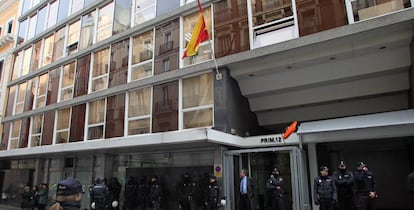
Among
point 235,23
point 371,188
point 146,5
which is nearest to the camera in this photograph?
point 371,188

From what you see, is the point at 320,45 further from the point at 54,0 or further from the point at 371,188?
the point at 54,0

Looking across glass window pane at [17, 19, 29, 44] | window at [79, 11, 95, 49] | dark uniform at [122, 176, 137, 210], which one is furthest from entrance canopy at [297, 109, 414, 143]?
glass window pane at [17, 19, 29, 44]

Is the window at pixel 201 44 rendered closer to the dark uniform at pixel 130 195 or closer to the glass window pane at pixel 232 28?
the glass window pane at pixel 232 28

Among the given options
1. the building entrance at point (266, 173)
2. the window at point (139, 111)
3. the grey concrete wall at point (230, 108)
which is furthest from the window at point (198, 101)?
the window at point (139, 111)

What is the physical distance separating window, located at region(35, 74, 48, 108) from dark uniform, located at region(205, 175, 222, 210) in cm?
1217

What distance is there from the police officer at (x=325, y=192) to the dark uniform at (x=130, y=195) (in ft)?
23.4

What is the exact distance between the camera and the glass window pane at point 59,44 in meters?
17.8

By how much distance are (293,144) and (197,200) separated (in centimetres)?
358

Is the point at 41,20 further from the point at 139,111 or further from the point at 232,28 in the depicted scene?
the point at 232,28

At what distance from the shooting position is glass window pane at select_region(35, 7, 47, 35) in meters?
19.9

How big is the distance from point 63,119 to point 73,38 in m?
4.53

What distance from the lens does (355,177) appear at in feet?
26.8

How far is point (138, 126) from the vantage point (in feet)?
41.7

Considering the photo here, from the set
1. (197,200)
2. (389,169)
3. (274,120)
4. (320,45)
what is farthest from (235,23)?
(389,169)
